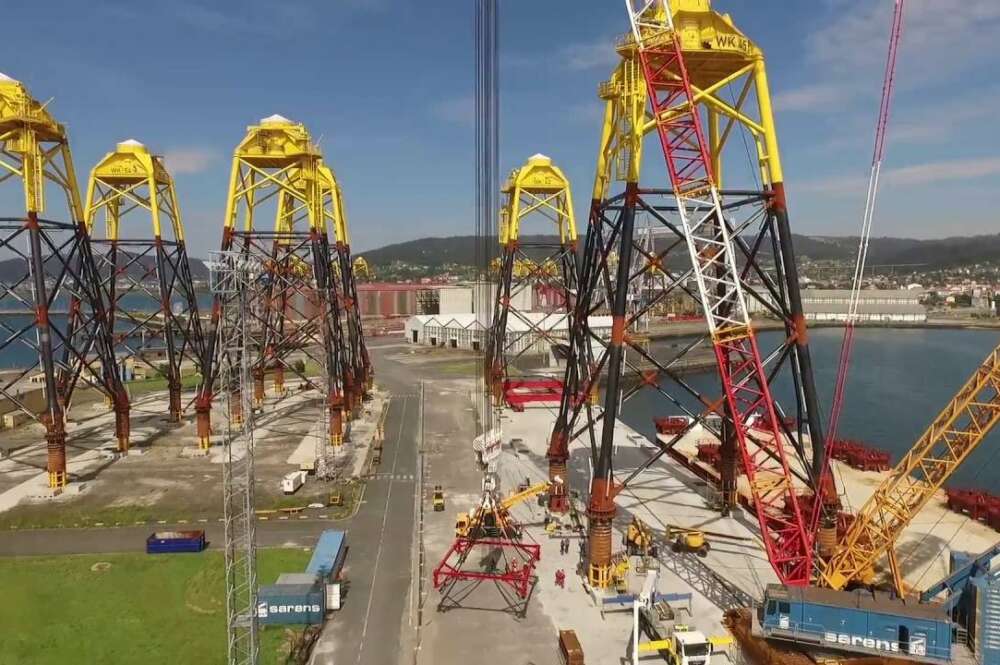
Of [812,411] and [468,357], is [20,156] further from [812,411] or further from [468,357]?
[468,357]

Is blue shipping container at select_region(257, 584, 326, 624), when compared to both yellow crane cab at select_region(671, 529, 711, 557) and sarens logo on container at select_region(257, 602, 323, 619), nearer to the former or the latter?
sarens logo on container at select_region(257, 602, 323, 619)

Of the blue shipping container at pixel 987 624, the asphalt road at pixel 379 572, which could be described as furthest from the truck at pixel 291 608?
the blue shipping container at pixel 987 624

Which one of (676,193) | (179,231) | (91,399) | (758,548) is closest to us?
(676,193)

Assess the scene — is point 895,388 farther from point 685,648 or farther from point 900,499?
point 685,648

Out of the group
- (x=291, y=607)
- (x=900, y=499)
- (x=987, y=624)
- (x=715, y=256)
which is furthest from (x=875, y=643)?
(x=291, y=607)

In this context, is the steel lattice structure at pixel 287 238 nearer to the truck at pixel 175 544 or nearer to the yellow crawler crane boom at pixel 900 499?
the truck at pixel 175 544

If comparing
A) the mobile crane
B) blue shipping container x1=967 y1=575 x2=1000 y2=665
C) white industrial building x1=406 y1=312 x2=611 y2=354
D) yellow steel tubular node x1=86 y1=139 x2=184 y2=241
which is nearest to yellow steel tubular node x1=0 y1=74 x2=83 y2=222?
yellow steel tubular node x1=86 y1=139 x2=184 y2=241

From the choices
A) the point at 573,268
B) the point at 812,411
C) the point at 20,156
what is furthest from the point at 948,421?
the point at 20,156
